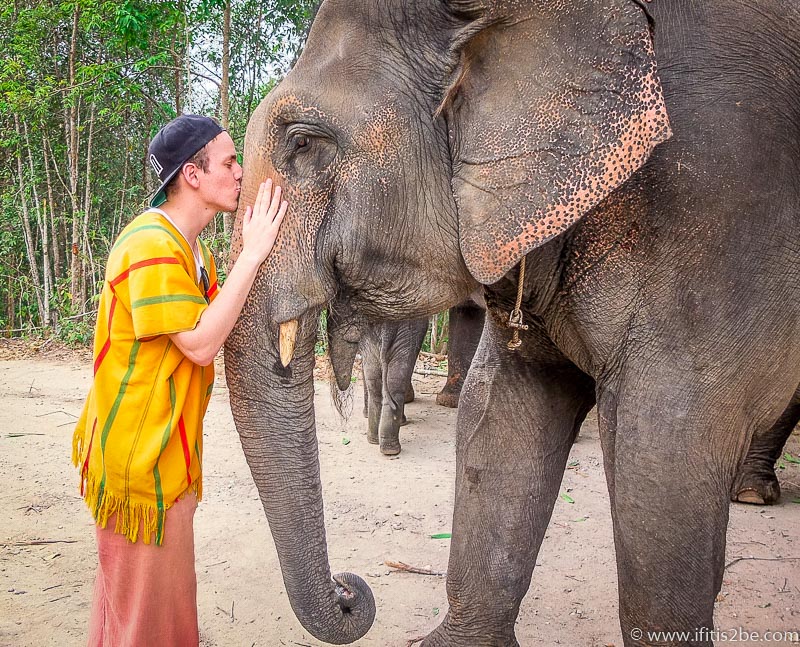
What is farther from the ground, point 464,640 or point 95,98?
point 95,98

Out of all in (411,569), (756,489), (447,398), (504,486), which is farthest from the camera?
(447,398)

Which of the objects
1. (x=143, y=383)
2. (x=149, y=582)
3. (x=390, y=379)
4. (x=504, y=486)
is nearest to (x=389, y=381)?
(x=390, y=379)

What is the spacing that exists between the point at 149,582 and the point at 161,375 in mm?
520

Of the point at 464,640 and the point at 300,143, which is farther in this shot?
the point at 464,640

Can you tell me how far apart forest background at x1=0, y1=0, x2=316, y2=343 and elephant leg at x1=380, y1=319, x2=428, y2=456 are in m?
3.42

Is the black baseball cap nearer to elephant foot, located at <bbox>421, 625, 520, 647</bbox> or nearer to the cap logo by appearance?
the cap logo

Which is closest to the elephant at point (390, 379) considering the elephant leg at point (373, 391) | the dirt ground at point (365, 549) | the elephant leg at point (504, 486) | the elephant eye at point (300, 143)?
the elephant leg at point (373, 391)

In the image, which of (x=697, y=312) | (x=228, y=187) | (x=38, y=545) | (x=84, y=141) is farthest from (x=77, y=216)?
(x=697, y=312)

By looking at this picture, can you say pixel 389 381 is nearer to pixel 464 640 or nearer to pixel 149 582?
pixel 464 640

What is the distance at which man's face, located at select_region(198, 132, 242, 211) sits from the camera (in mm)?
1853

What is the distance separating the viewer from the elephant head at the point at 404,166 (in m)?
1.57

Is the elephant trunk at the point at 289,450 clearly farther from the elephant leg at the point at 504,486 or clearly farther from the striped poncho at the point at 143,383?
the elephant leg at the point at 504,486

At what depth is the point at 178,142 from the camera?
5.98ft

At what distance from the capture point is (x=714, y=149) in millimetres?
1575
